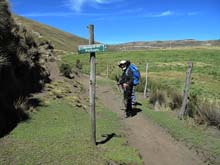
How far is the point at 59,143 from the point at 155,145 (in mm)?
2669

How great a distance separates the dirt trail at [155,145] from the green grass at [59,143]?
378mm

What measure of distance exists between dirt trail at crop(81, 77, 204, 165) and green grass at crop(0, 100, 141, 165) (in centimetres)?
38

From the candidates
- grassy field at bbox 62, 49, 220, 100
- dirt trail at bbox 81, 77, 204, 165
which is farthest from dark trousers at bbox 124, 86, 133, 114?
grassy field at bbox 62, 49, 220, 100

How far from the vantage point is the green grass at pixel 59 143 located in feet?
20.0

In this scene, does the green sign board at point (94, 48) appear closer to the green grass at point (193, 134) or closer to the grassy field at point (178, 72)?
the green grass at point (193, 134)

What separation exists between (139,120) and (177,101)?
371 centimetres

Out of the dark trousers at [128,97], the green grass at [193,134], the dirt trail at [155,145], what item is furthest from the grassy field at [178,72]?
the dirt trail at [155,145]

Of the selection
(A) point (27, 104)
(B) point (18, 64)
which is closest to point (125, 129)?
(A) point (27, 104)

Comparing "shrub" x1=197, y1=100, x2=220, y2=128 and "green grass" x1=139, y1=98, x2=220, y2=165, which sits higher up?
"shrub" x1=197, y1=100, x2=220, y2=128

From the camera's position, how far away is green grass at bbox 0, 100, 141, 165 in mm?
6094

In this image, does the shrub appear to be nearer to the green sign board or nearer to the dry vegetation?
the green sign board

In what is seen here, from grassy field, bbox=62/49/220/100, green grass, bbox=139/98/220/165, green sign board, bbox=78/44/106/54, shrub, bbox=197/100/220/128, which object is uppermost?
green sign board, bbox=78/44/106/54

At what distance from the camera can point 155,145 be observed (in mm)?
8102

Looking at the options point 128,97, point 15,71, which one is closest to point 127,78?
point 128,97
